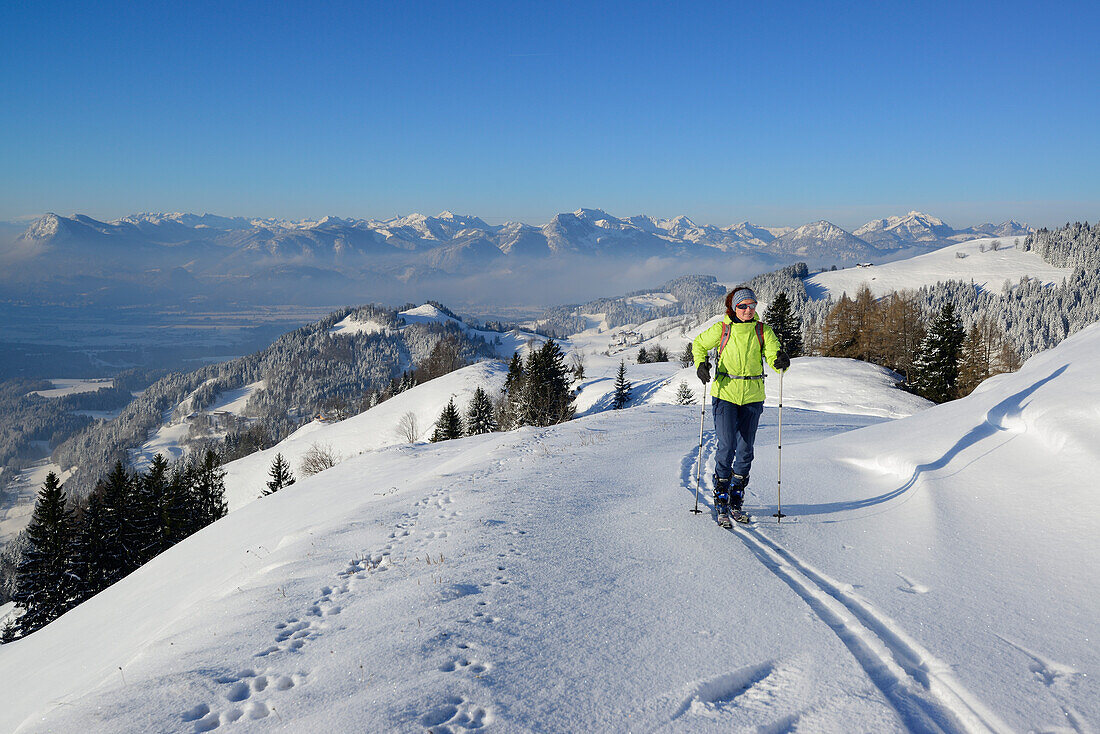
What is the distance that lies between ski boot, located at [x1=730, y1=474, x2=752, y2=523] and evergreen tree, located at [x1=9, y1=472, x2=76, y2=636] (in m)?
43.5

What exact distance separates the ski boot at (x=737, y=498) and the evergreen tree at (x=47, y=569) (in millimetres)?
43536

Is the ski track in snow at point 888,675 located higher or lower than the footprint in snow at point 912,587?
higher

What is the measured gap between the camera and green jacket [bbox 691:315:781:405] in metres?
7.60

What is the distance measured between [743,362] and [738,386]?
377mm

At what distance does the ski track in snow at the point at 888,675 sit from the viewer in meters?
3.48

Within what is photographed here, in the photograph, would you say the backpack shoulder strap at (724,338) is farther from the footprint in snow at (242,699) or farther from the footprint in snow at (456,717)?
the footprint in snow at (242,699)

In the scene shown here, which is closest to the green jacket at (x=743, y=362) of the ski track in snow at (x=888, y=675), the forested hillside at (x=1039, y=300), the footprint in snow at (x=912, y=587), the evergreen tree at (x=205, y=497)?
the ski track in snow at (x=888, y=675)

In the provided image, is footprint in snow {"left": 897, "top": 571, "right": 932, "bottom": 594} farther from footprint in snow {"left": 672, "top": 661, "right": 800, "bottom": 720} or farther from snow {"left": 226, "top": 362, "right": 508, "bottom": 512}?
snow {"left": 226, "top": 362, "right": 508, "bottom": 512}

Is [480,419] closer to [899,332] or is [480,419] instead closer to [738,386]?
[899,332]

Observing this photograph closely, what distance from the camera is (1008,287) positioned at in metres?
168

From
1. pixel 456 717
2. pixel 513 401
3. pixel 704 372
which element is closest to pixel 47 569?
pixel 513 401

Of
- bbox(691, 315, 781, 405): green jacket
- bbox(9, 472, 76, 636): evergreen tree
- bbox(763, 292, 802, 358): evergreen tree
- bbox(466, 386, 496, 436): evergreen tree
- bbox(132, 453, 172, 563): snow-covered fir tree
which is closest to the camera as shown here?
A: bbox(691, 315, 781, 405): green jacket

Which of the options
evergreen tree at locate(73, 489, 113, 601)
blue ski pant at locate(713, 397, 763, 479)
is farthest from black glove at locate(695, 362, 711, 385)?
evergreen tree at locate(73, 489, 113, 601)

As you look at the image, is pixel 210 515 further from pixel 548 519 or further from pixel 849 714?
pixel 849 714
